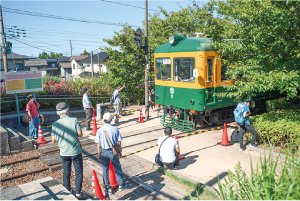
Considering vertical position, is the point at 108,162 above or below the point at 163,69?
below

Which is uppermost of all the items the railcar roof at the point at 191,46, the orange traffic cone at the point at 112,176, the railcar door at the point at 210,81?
the railcar roof at the point at 191,46

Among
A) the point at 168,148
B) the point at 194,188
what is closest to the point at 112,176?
the point at 168,148

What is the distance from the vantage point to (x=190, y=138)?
9070 millimetres

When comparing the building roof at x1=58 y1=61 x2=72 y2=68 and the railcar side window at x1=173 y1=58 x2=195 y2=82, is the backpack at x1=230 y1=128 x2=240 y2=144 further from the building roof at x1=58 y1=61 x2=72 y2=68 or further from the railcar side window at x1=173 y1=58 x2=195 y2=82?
the building roof at x1=58 y1=61 x2=72 y2=68

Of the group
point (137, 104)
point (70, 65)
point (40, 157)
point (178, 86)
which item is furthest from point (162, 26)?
point (70, 65)

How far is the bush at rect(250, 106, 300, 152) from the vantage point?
6720 millimetres

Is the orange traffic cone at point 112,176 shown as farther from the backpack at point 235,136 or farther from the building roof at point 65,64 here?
the building roof at point 65,64

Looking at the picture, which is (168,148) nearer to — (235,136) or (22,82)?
(235,136)

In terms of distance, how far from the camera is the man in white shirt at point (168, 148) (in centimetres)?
589

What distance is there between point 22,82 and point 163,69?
635 cm

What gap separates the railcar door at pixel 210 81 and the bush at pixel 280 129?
1.93m

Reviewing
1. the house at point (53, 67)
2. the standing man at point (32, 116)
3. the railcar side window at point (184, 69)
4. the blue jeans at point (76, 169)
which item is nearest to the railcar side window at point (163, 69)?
the railcar side window at point (184, 69)

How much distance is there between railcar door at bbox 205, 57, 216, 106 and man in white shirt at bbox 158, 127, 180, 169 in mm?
3875

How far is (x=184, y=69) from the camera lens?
9.62 meters
